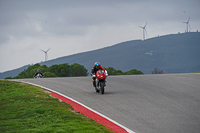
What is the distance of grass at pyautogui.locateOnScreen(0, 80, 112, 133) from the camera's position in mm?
8547

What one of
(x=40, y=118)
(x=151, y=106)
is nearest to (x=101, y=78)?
(x=151, y=106)

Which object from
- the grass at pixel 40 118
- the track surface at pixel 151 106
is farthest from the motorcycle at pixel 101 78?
the grass at pixel 40 118

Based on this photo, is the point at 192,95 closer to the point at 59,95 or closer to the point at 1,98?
the point at 59,95

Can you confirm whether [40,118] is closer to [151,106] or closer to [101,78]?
[151,106]

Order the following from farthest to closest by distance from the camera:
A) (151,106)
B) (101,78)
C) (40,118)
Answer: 1. (101,78)
2. (151,106)
3. (40,118)

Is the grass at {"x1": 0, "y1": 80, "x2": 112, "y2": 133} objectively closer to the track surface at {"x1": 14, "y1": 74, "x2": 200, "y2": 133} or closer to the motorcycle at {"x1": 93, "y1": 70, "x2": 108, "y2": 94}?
the track surface at {"x1": 14, "y1": 74, "x2": 200, "y2": 133}

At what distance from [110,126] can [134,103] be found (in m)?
4.22

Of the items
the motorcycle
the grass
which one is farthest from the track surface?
the grass

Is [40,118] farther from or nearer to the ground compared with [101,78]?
nearer to the ground

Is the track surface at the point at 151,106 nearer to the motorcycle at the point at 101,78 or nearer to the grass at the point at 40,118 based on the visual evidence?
the motorcycle at the point at 101,78

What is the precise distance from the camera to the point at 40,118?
1002cm

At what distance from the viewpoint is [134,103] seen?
46.0ft

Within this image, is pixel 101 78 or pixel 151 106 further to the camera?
pixel 101 78

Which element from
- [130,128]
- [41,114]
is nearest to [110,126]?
[130,128]
